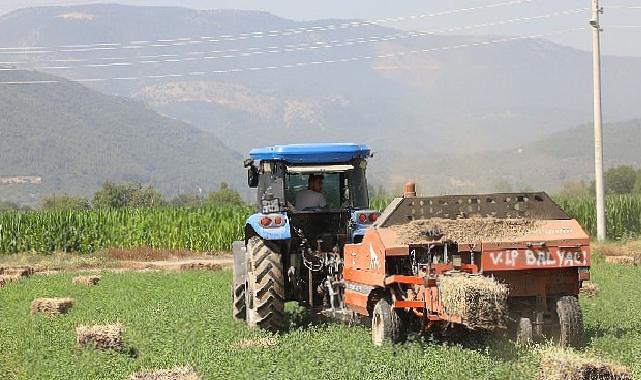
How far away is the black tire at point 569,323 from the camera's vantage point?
1258 cm

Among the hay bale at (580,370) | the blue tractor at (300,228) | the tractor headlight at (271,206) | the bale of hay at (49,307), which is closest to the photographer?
the hay bale at (580,370)

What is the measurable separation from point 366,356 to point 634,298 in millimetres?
8115

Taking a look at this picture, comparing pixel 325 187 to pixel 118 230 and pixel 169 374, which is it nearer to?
pixel 169 374

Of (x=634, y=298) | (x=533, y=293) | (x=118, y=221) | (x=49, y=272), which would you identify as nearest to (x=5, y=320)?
(x=533, y=293)

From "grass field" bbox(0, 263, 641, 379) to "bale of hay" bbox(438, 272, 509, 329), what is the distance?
441mm

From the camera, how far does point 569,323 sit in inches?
496

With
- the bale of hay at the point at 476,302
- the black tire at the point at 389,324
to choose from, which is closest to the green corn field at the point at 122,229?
the black tire at the point at 389,324

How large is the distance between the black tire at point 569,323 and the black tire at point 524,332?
39 centimetres

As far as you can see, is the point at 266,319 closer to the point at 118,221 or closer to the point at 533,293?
the point at 533,293

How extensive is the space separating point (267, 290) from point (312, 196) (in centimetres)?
195

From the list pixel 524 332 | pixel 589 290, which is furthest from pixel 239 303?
pixel 589 290

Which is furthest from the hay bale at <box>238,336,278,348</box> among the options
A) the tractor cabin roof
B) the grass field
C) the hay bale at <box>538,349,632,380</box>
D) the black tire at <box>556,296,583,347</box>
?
the hay bale at <box>538,349,632,380</box>

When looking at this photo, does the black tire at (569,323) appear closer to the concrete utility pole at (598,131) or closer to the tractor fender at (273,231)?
the tractor fender at (273,231)

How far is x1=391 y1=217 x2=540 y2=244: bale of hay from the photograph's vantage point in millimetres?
12695
